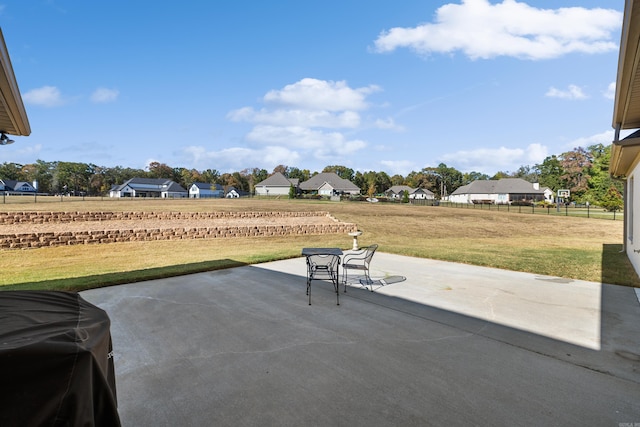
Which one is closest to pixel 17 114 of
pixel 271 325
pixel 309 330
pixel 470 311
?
pixel 271 325

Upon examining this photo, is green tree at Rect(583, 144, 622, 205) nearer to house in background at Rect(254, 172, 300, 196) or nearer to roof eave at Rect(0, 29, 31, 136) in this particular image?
house in background at Rect(254, 172, 300, 196)

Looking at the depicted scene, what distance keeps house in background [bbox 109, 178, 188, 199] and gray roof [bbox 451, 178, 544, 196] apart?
6363cm

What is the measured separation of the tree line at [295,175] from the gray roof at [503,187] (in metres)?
6.09

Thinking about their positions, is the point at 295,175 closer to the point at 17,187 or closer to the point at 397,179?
the point at 397,179

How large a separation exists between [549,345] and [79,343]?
4.66m

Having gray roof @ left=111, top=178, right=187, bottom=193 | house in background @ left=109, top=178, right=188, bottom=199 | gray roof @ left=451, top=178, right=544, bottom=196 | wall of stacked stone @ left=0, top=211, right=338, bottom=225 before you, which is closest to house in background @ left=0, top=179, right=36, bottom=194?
house in background @ left=109, top=178, right=188, bottom=199

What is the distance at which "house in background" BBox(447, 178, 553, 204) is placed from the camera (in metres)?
63.5

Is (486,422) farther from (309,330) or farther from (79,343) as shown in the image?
(79,343)

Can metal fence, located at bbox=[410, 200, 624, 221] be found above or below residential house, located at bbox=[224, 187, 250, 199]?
below

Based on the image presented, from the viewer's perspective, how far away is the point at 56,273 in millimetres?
8133

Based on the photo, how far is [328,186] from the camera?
63312mm

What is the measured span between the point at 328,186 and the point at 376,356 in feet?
197

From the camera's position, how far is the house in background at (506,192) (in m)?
63.5

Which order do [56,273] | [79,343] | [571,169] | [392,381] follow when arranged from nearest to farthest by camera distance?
1. [79,343]
2. [392,381]
3. [56,273]
4. [571,169]
